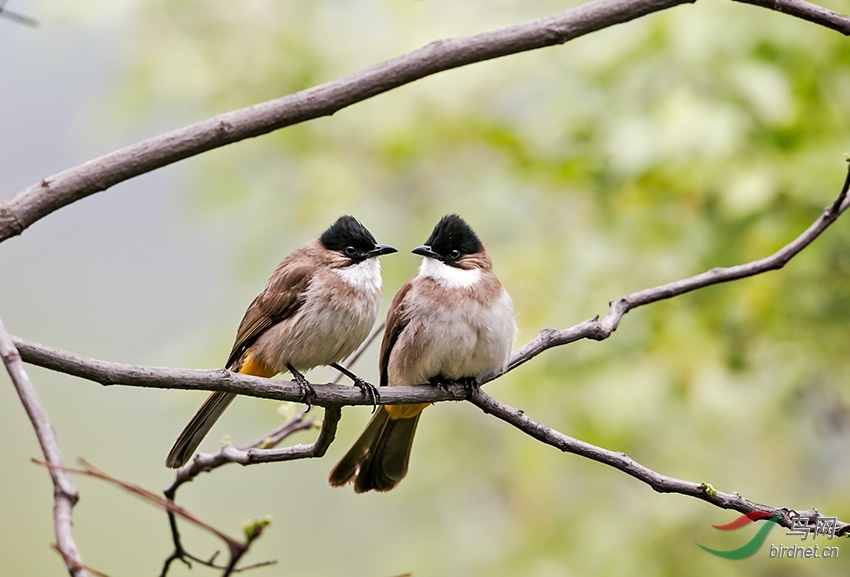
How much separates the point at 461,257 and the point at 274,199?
7.10 feet

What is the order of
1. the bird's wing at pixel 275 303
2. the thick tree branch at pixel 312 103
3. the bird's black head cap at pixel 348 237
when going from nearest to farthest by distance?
the thick tree branch at pixel 312 103 → the bird's wing at pixel 275 303 → the bird's black head cap at pixel 348 237

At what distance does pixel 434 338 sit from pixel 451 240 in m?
0.43

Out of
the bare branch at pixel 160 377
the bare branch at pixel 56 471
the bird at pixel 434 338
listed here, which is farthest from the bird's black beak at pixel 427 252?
the bare branch at pixel 56 471

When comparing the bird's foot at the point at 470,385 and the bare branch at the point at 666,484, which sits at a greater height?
the bird's foot at the point at 470,385

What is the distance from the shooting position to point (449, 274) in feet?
10.4

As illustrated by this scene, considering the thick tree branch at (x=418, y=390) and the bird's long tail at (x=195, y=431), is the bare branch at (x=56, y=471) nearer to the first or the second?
the thick tree branch at (x=418, y=390)

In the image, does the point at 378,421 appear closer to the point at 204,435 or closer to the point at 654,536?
the point at 204,435

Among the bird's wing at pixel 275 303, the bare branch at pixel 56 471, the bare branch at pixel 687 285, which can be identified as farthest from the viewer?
the bird's wing at pixel 275 303

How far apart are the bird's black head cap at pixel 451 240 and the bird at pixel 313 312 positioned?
180mm

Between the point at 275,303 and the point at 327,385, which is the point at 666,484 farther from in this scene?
the point at 275,303

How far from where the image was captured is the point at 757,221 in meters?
3.93

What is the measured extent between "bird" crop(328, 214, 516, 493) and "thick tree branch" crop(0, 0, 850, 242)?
101 cm

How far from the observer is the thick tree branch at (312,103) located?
1962mm

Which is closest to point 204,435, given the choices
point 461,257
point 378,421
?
point 378,421
